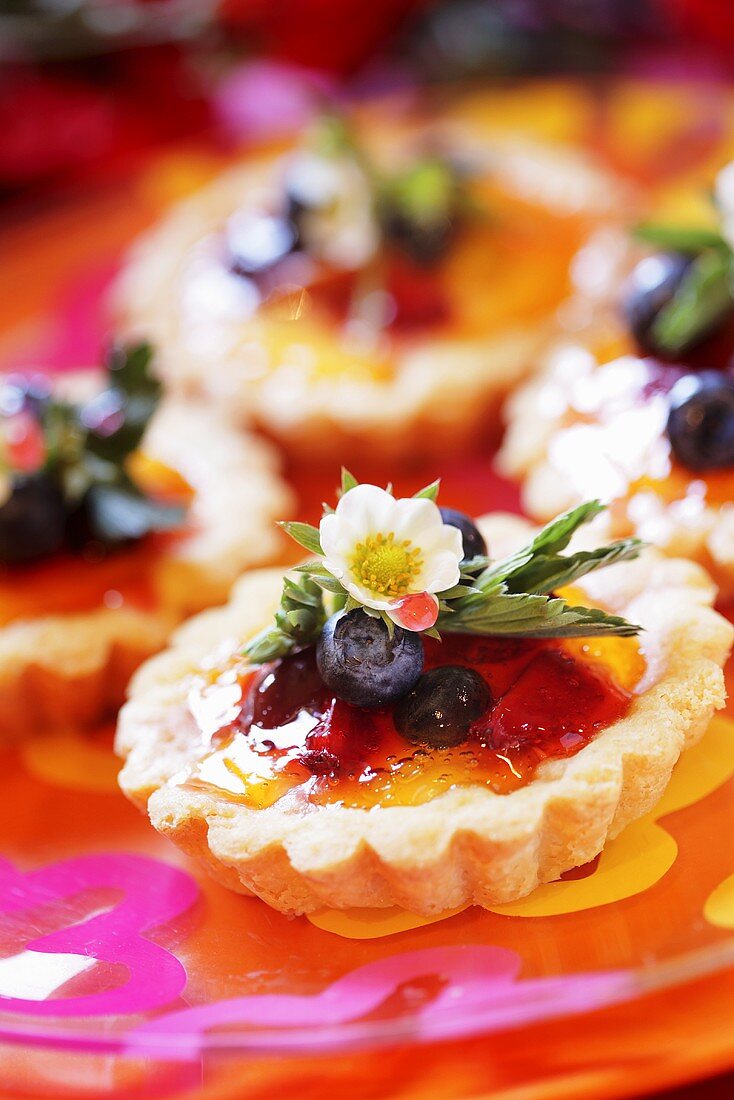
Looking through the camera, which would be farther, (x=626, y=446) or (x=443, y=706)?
(x=626, y=446)

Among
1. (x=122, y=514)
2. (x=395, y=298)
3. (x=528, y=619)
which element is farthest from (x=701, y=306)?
(x=122, y=514)

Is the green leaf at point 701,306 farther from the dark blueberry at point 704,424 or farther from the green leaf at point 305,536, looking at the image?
the green leaf at point 305,536

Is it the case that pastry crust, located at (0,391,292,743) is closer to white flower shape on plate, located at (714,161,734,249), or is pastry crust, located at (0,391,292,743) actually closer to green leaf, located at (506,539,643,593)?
green leaf, located at (506,539,643,593)

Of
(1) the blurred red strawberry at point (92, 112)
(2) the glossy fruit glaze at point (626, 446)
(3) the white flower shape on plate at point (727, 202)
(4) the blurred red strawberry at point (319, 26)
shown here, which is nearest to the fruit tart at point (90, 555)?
(2) the glossy fruit glaze at point (626, 446)

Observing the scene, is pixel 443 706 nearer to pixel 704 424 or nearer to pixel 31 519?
pixel 704 424

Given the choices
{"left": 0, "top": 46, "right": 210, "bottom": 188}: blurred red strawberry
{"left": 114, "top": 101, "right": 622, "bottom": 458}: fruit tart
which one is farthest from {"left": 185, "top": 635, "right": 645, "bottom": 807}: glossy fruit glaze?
{"left": 0, "top": 46, "right": 210, "bottom": 188}: blurred red strawberry

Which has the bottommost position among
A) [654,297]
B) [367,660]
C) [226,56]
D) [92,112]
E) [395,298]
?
[367,660]
